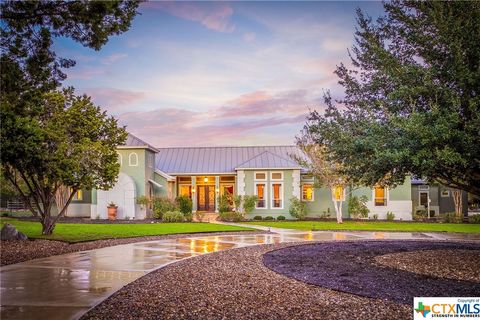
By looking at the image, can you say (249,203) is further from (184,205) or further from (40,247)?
(40,247)

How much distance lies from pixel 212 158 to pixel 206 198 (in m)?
3.61

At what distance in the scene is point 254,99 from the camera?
25672mm

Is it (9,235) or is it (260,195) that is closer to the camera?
(9,235)

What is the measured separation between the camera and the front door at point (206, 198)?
3691 cm

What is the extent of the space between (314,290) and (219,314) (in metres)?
2.14

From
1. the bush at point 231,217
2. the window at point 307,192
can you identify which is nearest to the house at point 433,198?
the window at point 307,192

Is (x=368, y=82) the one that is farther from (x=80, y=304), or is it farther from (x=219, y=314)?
(x=80, y=304)

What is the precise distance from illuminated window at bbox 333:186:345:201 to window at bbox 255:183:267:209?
5.38 m

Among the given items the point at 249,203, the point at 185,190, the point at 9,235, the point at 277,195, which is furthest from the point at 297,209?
the point at 9,235

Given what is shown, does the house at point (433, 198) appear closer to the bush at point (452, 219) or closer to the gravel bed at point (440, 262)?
the bush at point (452, 219)

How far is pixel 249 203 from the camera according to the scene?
30.7 metres

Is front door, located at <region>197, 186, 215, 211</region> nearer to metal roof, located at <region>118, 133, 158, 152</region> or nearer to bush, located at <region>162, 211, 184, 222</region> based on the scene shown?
metal roof, located at <region>118, 133, 158, 152</region>

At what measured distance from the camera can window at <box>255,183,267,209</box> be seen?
32219 mm

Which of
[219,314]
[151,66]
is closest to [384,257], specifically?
[219,314]
